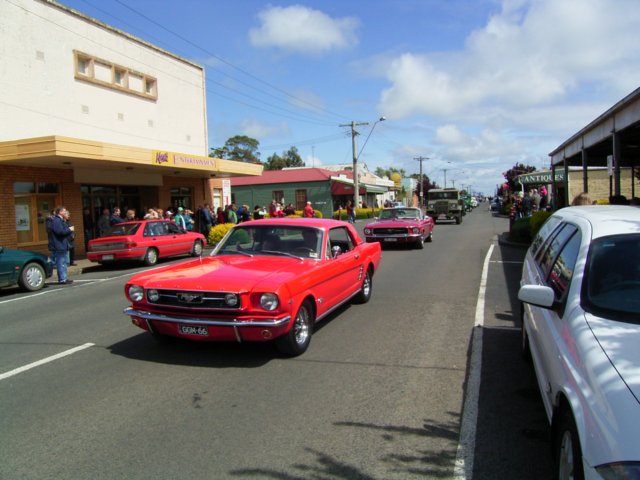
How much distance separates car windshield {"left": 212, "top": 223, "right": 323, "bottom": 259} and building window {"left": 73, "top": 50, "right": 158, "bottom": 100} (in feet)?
50.8

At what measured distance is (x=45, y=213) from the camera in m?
18.3

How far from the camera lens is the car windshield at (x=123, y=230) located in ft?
49.9

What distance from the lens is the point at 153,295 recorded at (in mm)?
5598

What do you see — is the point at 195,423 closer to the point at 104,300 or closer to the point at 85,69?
the point at 104,300

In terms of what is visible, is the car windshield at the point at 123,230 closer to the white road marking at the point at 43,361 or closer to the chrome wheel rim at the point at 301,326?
the white road marking at the point at 43,361

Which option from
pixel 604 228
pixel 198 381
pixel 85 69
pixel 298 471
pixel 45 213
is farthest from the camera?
pixel 85 69

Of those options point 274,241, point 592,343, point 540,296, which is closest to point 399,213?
point 274,241

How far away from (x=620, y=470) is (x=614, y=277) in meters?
1.62

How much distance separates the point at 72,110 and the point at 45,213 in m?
3.89

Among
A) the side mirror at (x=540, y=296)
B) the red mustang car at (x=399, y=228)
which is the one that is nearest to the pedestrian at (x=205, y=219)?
the red mustang car at (x=399, y=228)

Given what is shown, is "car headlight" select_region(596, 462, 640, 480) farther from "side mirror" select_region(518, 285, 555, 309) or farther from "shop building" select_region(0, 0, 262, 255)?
"shop building" select_region(0, 0, 262, 255)

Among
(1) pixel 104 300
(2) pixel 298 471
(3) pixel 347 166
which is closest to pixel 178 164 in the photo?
(1) pixel 104 300

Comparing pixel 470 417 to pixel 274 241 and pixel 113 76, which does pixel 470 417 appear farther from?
pixel 113 76

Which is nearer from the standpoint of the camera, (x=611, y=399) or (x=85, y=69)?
(x=611, y=399)
